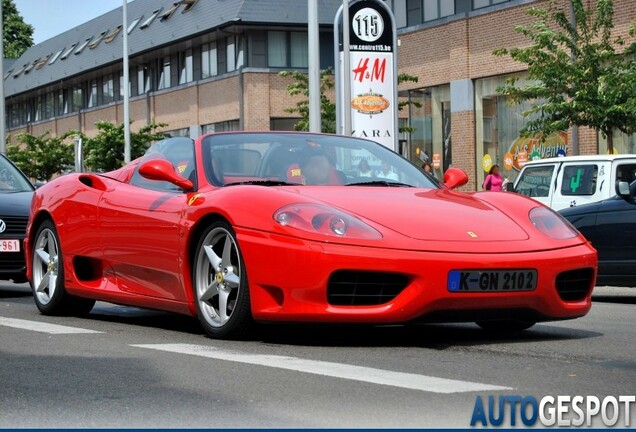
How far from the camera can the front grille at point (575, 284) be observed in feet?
24.5

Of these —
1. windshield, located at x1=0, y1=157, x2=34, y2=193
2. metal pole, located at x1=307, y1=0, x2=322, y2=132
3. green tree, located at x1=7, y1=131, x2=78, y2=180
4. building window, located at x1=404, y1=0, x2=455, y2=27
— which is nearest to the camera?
windshield, located at x1=0, y1=157, x2=34, y2=193

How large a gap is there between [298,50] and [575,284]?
46.0m

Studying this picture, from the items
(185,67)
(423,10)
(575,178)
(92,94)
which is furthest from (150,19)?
(575,178)

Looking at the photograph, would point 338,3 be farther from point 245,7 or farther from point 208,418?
point 208,418

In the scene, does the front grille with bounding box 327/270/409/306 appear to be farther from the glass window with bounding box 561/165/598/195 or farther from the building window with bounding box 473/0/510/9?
the building window with bounding box 473/0/510/9

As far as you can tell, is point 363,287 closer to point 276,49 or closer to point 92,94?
point 276,49

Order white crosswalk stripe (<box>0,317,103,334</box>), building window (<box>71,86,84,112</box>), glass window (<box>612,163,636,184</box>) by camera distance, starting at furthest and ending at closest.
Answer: building window (<box>71,86,84,112</box>) < glass window (<box>612,163,636,184</box>) < white crosswalk stripe (<box>0,317,103,334</box>)

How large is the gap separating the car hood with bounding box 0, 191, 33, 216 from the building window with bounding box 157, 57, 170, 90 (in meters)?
46.6

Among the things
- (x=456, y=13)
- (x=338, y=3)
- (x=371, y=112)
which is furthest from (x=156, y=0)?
(x=371, y=112)

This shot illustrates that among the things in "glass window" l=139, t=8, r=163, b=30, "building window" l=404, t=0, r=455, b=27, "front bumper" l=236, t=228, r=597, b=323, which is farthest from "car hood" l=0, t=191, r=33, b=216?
"glass window" l=139, t=8, r=163, b=30

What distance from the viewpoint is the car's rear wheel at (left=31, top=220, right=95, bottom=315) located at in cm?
962

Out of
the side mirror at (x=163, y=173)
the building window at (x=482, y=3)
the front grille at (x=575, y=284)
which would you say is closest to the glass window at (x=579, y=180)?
the front grille at (x=575, y=284)

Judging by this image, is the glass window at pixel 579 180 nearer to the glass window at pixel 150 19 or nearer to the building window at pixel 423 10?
the building window at pixel 423 10

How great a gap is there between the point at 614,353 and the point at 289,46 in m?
46.8
